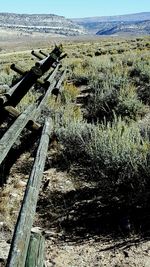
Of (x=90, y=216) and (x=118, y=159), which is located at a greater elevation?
(x=118, y=159)

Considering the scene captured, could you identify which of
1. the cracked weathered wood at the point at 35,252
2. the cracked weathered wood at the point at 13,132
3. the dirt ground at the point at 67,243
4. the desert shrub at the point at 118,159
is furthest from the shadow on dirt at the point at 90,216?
the cracked weathered wood at the point at 35,252

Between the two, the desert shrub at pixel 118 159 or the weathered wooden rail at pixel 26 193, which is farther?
the desert shrub at pixel 118 159

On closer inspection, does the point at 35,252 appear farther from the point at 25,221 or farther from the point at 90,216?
the point at 90,216

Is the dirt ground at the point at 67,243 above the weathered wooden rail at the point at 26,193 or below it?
below

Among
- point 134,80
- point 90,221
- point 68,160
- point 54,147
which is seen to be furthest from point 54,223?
point 134,80

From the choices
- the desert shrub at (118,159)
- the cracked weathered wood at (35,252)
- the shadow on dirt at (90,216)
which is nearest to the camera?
the cracked weathered wood at (35,252)

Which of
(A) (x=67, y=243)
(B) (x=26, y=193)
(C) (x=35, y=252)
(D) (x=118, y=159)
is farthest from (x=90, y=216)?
(C) (x=35, y=252)

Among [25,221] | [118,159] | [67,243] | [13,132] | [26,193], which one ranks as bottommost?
[67,243]

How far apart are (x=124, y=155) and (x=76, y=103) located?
5.38 m

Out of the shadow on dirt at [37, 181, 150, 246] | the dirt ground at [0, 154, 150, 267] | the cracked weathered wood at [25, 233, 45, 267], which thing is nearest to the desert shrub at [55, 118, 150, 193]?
the shadow on dirt at [37, 181, 150, 246]

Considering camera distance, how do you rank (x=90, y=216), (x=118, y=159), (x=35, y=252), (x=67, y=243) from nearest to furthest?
(x=35, y=252) < (x=67, y=243) < (x=90, y=216) < (x=118, y=159)

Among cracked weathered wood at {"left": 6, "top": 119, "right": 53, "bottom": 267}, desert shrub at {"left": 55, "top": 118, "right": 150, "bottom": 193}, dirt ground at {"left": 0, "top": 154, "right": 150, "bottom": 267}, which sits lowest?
dirt ground at {"left": 0, "top": 154, "right": 150, "bottom": 267}

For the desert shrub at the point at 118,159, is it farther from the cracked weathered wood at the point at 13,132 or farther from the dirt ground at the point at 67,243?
the cracked weathered wood at the point at 13,132

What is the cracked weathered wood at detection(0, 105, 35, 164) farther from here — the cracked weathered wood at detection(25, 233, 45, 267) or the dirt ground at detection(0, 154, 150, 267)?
the cracked weathered wood at detection(25, 233, 45, 267)
